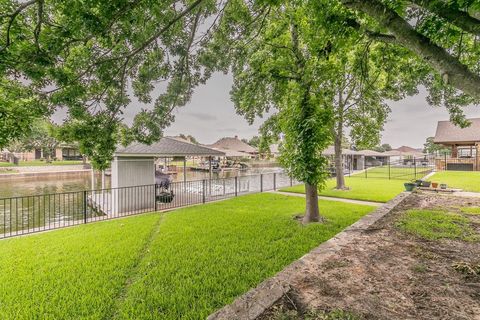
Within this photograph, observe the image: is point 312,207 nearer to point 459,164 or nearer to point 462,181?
Answer: point 462,181

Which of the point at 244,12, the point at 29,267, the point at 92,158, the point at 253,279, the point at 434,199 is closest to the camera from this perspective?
the point at 253,279

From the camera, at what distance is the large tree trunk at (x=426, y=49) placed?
94.3 inches

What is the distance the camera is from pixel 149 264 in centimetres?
404

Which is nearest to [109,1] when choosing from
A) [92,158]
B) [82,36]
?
[82,36]

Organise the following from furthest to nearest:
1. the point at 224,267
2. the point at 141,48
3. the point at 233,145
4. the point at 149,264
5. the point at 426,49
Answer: the point at 233,145 < the point at 141,48 < the point at 149,264 < the point at 224,267 < the point at 426,49

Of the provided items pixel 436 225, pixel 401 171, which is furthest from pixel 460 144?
pixel 436 225

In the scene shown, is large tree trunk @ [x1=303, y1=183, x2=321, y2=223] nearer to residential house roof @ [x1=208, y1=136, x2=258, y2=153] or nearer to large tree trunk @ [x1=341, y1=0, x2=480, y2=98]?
large tree trunk @ [x1=341, y1=0, x2=480, y2=98]

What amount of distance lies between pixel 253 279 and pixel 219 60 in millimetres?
5742

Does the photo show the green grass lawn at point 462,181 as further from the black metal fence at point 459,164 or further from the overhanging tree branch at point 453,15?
the overhanging tree branch at point 453,15

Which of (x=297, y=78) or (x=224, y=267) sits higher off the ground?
(x=297, y=78)

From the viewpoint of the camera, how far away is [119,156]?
10.4 metres

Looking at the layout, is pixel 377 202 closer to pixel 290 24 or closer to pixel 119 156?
pixel 290 24

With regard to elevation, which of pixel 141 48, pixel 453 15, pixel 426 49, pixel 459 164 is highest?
pixel 141 48

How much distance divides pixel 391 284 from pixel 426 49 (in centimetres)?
276
